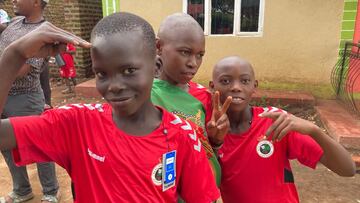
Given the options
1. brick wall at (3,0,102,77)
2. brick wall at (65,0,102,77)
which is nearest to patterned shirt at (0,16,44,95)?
brick wall at (65,0,102,77)

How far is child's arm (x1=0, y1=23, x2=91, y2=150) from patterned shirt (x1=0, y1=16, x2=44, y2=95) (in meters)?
1.71

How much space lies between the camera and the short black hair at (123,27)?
121 cm

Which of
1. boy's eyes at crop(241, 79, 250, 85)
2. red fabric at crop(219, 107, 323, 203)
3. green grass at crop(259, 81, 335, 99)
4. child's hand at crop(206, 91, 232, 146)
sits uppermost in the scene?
boy's eyes at crop(241, 79, 250, 85)

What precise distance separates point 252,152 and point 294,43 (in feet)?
15.1

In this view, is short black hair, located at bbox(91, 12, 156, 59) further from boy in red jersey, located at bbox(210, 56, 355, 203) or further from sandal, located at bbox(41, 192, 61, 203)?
sandal, located at bbox(41, 192, 61, 203)

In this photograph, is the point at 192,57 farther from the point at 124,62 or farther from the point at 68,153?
the point at 68,153

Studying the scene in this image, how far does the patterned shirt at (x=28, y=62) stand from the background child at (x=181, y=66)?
5.03ft

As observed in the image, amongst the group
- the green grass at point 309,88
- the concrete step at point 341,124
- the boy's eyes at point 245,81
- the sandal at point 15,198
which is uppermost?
the boy's eyes at point 245,81

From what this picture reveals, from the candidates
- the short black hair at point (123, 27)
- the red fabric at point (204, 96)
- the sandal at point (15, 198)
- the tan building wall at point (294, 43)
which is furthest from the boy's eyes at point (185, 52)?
the tan building wall at point (294, 43)

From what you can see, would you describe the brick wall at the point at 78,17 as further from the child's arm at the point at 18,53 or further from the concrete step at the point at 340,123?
the child's arm at the point at 18,53

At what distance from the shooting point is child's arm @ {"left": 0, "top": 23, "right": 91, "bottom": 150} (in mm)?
1201

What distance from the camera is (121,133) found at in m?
1.29

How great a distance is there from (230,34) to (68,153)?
210 inches

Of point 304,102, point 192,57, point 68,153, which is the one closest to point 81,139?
point 68,153
